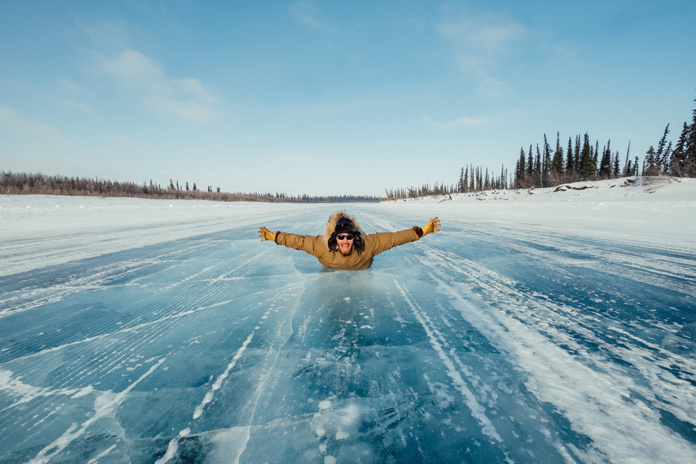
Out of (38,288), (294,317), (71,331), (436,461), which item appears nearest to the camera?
(436,461)

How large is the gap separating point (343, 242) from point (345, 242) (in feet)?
0.09

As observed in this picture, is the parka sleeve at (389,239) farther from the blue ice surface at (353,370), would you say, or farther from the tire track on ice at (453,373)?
the tire track on ice at (453,373)

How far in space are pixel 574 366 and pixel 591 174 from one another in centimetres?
6580

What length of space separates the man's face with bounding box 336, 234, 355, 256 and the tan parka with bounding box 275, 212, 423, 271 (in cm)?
12

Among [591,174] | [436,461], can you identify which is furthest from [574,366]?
[591,174]

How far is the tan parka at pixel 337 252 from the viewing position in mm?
4172

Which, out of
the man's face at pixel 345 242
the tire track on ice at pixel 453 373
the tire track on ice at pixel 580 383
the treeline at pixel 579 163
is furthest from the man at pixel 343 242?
the treeline at pixel 579 163

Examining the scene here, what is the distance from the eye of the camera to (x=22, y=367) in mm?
1930

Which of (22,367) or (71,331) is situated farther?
(71,331)

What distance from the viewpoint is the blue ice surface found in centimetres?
129

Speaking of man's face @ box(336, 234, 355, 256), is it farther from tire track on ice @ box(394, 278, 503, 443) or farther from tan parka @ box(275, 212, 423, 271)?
tire track on ice @ box(394, 278, 503, 443)

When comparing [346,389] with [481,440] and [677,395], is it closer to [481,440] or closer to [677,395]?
[481,440]

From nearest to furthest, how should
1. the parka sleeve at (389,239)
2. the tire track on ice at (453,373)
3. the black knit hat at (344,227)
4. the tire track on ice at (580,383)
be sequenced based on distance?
the tire track on ice at (580,383) → the tire track on ice at (453,373) → the black knit hat at (344,227) → the parka sleeve at (389,239)

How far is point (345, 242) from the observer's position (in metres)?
3.93
